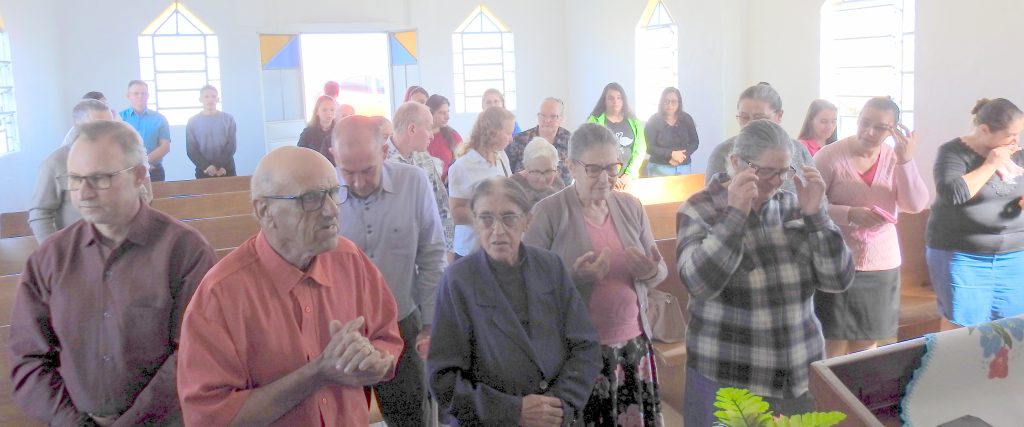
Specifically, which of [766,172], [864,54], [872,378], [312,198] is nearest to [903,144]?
[766,172]

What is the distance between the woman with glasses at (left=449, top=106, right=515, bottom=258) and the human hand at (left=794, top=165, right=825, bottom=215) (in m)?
1.66

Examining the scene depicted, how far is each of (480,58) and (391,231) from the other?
391 inches

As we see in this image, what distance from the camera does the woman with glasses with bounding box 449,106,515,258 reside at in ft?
13.0

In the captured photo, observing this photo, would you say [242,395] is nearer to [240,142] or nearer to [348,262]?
[348,262]

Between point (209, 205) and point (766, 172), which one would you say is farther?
point (209, 205)

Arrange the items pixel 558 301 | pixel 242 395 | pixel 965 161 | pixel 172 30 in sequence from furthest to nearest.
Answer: pixel 172 30
pixel 965 161
pixel 558 301
pixel 242 395

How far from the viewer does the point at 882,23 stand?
22.6 ft

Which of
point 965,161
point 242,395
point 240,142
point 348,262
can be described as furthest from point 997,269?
point 240,142

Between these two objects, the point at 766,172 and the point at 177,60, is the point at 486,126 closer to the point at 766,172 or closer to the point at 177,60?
the point at 766,172

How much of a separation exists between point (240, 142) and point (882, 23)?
26.9 ft

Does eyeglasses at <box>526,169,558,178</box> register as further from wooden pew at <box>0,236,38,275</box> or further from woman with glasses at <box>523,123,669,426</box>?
wooden pew at <box>0,236,38,275</box>

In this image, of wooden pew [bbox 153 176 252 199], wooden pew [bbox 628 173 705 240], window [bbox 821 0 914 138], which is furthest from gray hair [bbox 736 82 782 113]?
wooden pew [bbox 153 176 252 199]

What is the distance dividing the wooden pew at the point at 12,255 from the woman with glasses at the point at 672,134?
5190 mm

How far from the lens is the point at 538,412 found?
2.45 metres
